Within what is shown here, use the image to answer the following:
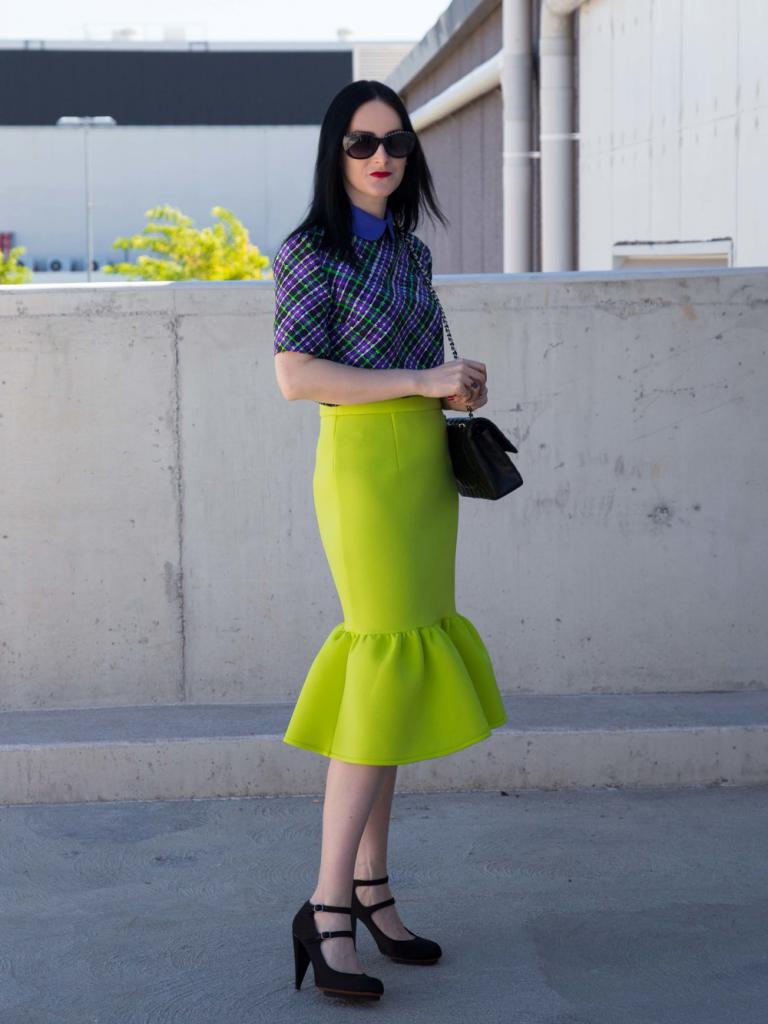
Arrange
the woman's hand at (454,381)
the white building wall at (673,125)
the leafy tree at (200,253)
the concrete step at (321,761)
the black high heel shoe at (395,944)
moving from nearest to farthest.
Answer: the woman's hand at (454,381), the black high heel shoe at (395,944), the concrete step at (321,761), the white building wall at (673,125), the leafy tree at (200,253)

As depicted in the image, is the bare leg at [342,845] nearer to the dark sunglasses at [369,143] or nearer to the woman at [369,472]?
the woman at [369,472]

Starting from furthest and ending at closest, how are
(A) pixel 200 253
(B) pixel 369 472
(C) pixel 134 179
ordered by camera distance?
(C) pixel 134 179 < (A) pixel 200 253 < (B) pixel 369 472

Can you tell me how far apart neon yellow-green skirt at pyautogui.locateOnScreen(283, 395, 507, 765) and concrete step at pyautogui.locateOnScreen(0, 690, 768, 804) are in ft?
4.75

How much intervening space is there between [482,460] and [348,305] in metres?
0.45

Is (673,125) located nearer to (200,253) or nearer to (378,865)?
(378,865)

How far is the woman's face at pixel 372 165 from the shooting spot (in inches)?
129

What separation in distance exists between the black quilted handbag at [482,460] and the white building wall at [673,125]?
4.40 m

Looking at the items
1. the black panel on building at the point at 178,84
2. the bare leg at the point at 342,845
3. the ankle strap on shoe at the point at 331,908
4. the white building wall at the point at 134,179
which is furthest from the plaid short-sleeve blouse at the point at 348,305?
the black panel on building at the point at 178,84

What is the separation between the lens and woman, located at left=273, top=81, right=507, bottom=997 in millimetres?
3254

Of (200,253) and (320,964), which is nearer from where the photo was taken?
(320,964)

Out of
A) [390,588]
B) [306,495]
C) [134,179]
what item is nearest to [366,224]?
[390,588]

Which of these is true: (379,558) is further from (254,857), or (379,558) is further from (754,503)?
(754,503)

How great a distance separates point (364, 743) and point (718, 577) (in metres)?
2.29

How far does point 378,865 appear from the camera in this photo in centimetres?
351
